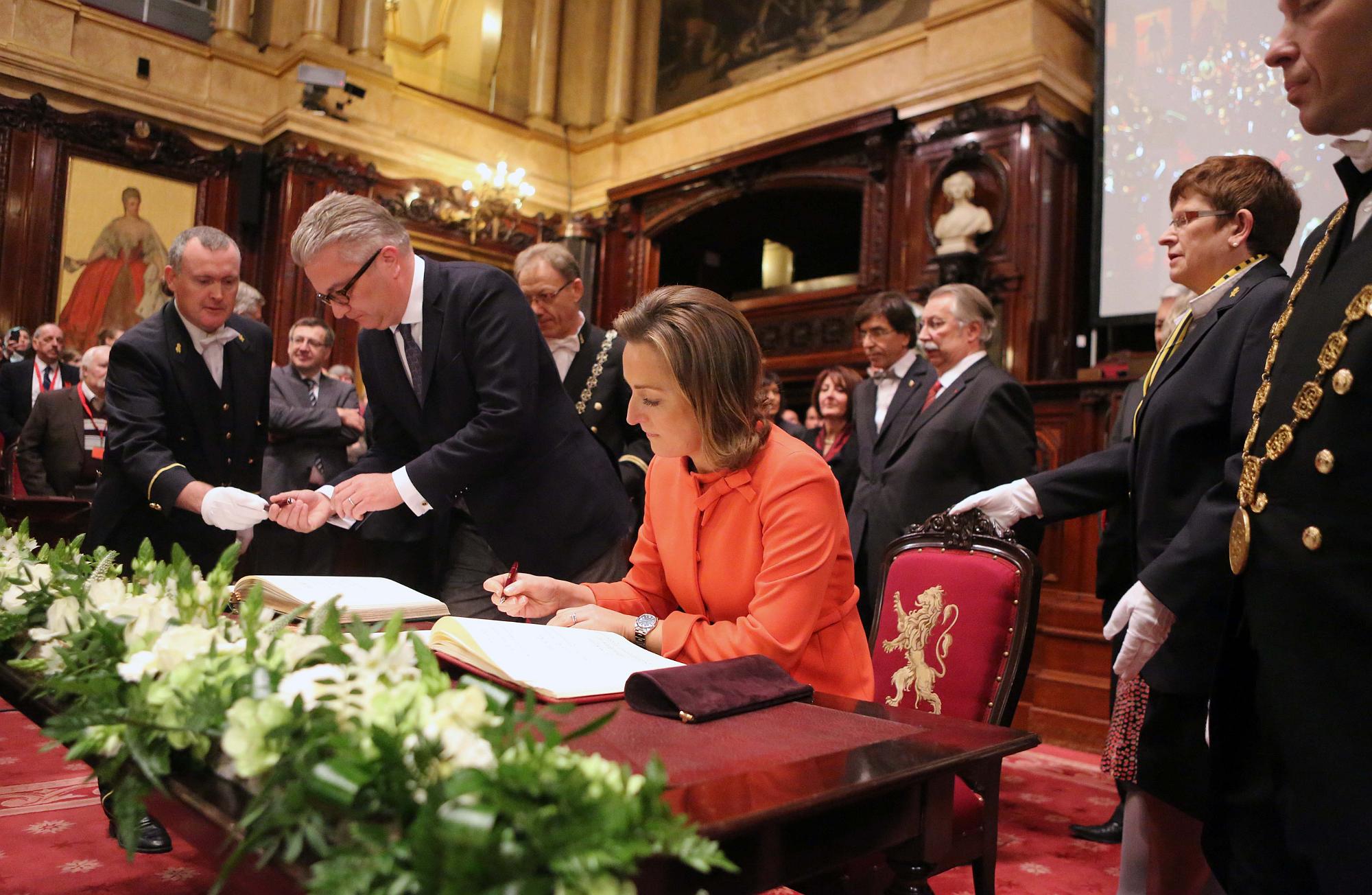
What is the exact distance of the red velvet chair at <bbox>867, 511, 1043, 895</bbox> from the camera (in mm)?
1823

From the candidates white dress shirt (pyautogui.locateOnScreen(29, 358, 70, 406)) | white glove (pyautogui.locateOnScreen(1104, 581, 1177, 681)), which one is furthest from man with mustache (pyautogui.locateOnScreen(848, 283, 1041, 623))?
white dress shirt (pyautogui.locateOnScreen(29, 358, 70, 406))

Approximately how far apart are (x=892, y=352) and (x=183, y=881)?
298cm

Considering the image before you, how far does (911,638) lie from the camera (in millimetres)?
1984

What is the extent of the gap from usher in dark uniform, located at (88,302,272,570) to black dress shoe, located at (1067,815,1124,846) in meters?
2.55

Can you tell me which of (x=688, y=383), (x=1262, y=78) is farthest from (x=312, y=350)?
(x=1262, y=78)

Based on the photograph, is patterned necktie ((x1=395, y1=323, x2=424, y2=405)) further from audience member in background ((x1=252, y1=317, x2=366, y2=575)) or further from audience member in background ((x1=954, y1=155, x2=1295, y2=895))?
audience member in background ((x1=252, y1=317, x2=366, y2=575))

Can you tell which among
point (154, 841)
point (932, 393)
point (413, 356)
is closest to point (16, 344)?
point (154, 841)

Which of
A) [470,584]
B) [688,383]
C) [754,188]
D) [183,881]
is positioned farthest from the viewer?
[754,188]

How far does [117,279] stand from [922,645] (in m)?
8.46

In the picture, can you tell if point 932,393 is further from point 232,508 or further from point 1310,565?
point 1310,565

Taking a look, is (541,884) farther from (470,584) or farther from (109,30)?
(109,30)

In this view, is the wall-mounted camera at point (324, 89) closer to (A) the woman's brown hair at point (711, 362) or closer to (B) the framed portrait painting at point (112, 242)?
(B) the framed portrait painting at point (112, 242)

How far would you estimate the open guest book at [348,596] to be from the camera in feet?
5.23

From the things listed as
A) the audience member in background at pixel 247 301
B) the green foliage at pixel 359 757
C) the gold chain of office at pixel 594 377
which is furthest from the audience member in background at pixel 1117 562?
the audience member in background at pixel 247 301
